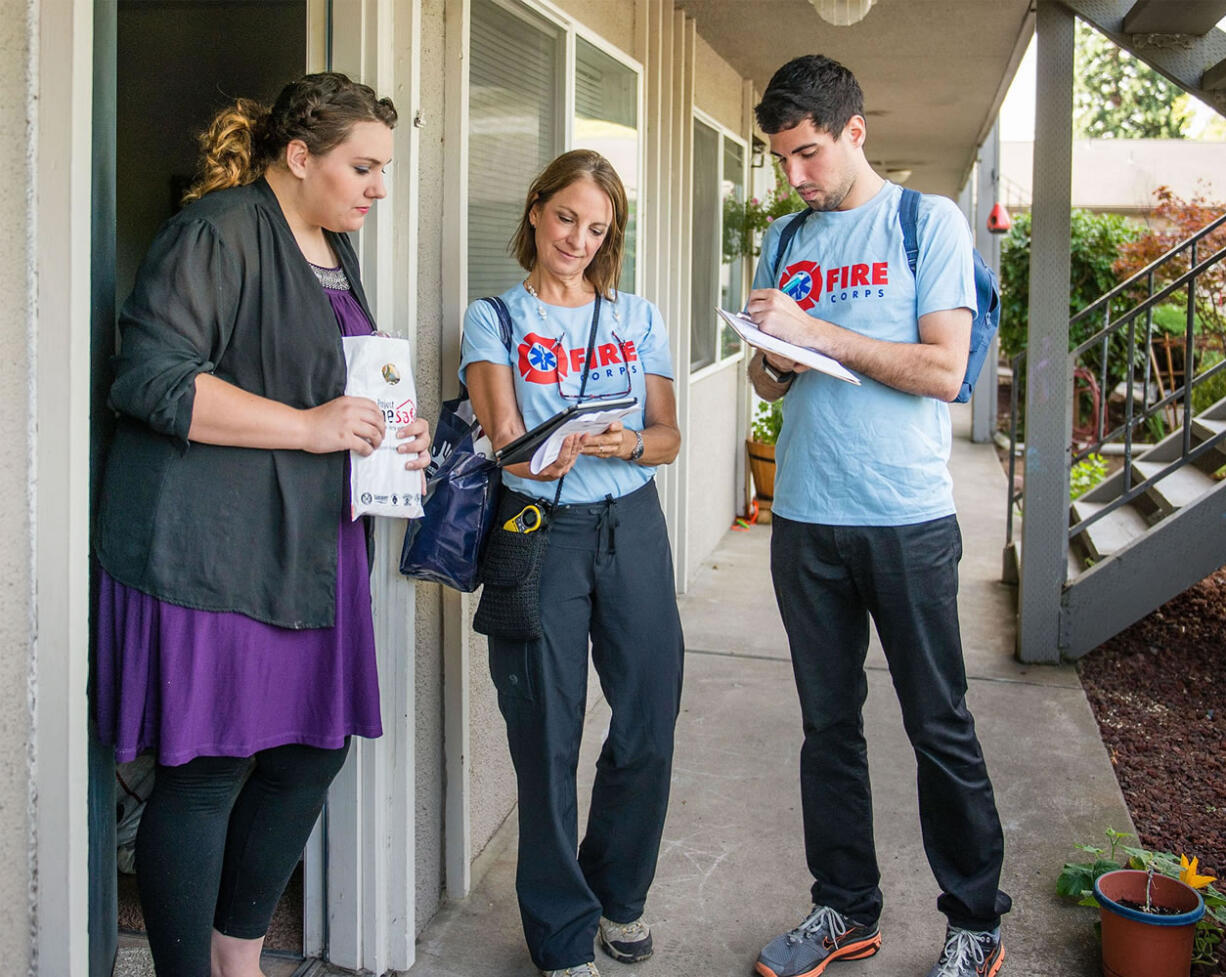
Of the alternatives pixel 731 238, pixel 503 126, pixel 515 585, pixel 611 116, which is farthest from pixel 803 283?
pixel 731 238

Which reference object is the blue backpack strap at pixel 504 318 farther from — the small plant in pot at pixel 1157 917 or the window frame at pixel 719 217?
the window frame at pixel 719 217

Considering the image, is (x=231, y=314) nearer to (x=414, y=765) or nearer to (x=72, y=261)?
(x=72, y=261)

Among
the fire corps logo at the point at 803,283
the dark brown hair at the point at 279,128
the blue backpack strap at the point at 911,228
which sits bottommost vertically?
the fire corps logo at the point at 803,283

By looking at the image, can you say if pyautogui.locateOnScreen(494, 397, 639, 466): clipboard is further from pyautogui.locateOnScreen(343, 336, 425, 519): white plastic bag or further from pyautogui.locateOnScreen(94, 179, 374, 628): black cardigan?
pyautogui.locateOnScreen(94, 179, 374, 628): black cardigan

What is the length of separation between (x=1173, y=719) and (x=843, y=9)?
2887 millimetres

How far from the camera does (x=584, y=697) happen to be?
2.70 m

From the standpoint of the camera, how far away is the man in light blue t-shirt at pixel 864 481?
2.46 metres

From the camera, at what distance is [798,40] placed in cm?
670

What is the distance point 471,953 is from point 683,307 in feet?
12.5

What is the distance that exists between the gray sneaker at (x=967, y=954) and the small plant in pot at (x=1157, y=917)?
0.25 meters

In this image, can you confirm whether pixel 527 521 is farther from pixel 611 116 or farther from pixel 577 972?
pixel 611 116

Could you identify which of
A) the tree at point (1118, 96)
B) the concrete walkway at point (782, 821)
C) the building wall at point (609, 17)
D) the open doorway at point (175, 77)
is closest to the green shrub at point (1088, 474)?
the concrete walkway at point (782, 821)

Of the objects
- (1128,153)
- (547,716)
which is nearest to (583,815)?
(547,716)

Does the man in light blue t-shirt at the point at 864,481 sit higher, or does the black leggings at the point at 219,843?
the man in light blue t-shirt at the point at 864,481
